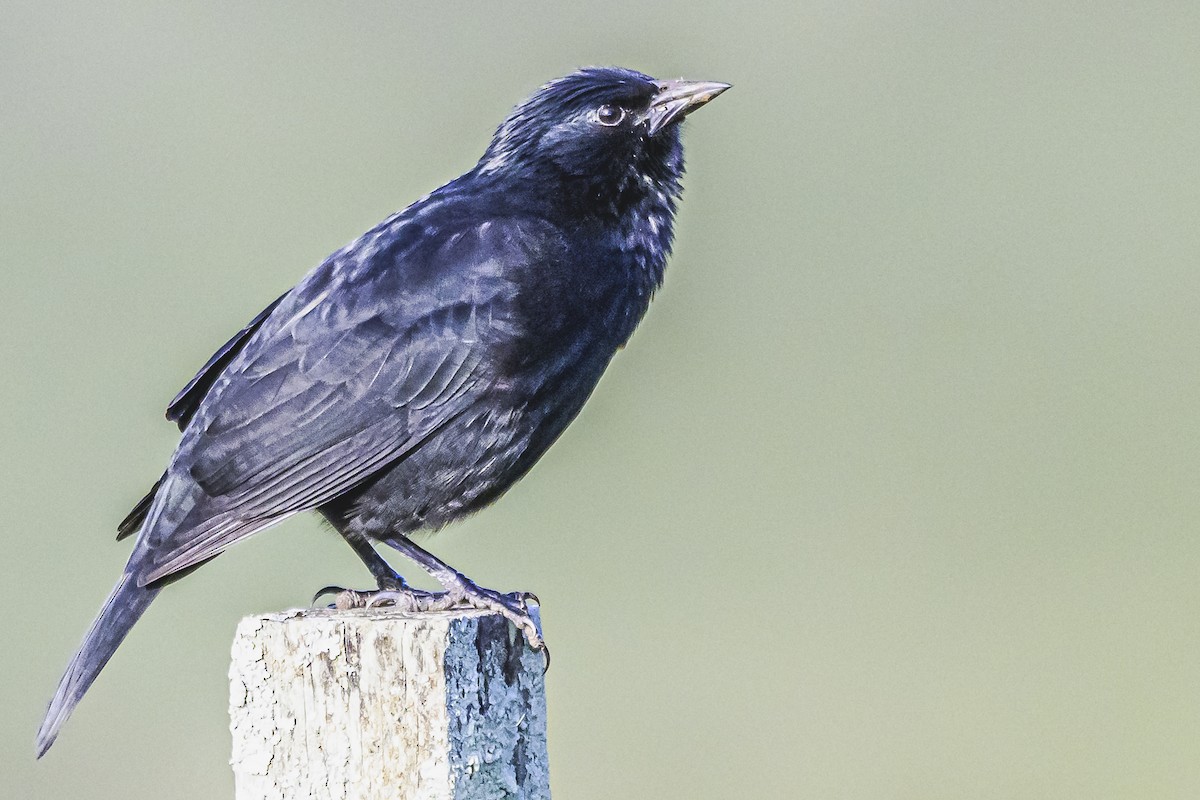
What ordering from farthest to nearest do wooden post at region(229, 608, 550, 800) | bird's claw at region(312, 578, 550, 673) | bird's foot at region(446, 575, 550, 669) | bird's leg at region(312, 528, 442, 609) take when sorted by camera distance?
bird's leg at region(312, 528, 442, 609)
bird's claw at region(312, 578, 550, 673)
bird's foot at region(446, 575, 550, 669)
wooden post at region(229, 608, 550, 800)

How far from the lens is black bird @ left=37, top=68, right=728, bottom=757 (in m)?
4.43

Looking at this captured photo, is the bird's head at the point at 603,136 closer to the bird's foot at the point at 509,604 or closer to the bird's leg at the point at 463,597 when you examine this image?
the bird's leg at the point at 463,597

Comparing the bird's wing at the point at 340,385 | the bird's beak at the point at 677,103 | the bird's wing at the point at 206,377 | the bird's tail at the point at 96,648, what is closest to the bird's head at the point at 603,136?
the bird's beak at the point at 677,103

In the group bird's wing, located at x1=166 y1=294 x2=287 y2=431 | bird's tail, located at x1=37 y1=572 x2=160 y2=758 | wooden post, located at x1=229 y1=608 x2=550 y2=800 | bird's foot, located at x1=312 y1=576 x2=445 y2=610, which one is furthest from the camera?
bird's wing, located at x1=166 y1=294 x2=287 y2=431

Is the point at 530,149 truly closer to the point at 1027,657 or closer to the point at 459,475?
the point at 459,475

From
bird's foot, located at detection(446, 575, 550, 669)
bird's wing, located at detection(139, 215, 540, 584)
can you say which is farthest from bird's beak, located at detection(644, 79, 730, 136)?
bird's foot, located at detection(446, 575, 550, 669)

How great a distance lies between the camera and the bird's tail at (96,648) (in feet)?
13.2

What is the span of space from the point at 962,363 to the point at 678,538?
11.7 ft

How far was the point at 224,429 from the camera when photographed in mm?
4523

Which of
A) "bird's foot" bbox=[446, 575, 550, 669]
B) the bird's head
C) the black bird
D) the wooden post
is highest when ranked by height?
the bird's head

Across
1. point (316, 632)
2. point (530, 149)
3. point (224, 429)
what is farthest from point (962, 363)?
point (316, 632)

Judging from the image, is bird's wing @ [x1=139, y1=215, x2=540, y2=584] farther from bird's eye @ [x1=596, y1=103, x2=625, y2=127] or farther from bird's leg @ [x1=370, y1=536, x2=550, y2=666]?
bird's eye @ [x1=596, y1=103, x2=625, y2=127]

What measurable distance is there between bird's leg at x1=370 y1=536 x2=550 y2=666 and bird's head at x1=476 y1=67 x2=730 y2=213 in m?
1.27

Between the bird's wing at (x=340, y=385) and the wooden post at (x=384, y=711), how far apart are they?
3.10 ft
